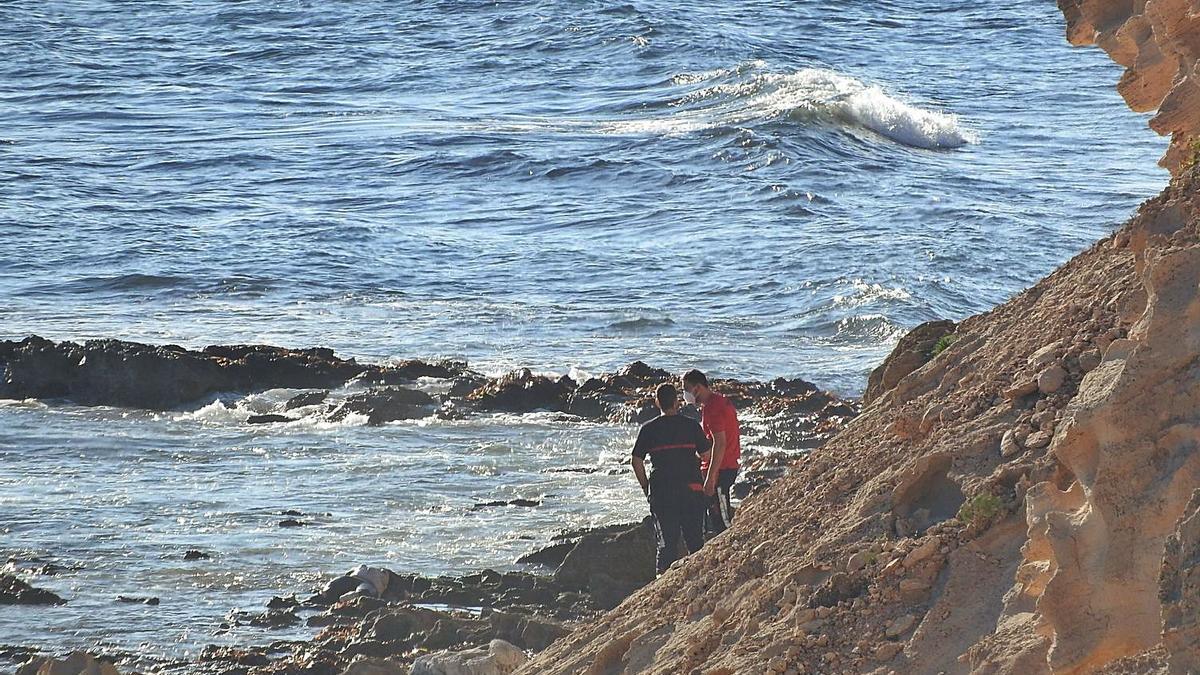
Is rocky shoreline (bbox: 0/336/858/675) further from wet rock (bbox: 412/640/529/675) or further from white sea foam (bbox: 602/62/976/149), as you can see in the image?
white sea foam (bbox: 602/62/976/149)

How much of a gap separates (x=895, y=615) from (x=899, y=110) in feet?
100

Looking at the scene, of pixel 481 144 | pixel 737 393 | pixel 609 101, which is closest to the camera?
pixel 737 393

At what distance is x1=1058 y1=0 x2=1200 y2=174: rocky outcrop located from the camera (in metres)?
5.95

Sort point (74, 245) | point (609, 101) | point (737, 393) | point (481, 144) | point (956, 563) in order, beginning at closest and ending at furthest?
1. point (956, 563)
2. point (737, 393)
3. point (74, 245)
4. point (481, 144)
5. point (609, 101)

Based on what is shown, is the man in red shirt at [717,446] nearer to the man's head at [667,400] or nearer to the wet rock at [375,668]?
the man's head at [667,400]

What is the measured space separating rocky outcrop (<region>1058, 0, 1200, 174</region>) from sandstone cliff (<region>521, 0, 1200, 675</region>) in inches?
0.4

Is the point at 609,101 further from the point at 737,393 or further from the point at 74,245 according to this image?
the point at 737,393

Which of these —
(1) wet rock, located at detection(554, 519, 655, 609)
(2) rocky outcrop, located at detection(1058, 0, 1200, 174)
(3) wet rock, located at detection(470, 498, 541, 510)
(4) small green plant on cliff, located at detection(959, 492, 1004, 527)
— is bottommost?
(3) wet rock, located at detection(470, 498, 541, 510)

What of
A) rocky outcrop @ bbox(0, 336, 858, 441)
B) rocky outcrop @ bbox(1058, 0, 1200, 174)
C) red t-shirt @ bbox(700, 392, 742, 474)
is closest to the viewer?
rocky outcrop @ bbox(1058, 0, 1200, 174)

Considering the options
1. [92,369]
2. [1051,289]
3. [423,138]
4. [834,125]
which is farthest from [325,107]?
[1051,289]

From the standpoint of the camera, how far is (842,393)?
1795 centimetres

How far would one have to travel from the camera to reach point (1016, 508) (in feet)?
16.9

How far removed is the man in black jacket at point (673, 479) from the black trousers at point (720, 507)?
2.42 ft

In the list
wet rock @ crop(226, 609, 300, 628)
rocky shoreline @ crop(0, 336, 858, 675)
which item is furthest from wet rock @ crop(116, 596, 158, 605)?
wet rock @ crop(226, 609, 300, 628)
